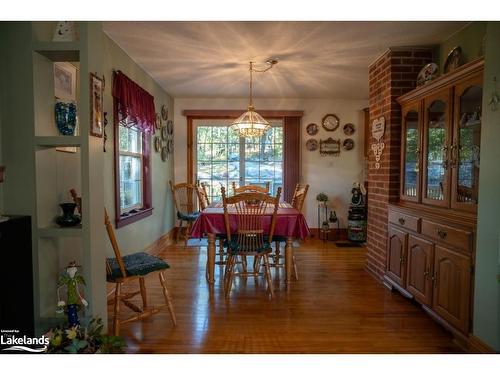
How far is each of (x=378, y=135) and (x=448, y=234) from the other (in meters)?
1.57

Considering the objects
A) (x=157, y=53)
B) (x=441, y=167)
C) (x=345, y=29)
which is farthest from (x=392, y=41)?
(x=157, y=53)

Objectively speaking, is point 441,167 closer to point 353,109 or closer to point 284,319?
point 284,319

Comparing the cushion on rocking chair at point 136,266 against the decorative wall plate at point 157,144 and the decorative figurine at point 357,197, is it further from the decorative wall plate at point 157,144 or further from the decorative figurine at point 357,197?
the decorative figurine at point 357,197

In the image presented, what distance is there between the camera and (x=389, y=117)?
3.35m

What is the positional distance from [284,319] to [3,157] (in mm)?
2116

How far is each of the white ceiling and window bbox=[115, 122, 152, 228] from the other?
85cm

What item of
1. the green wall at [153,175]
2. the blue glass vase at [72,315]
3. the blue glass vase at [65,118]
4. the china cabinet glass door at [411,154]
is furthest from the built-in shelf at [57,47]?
the china cabinet glass door at [411,154]

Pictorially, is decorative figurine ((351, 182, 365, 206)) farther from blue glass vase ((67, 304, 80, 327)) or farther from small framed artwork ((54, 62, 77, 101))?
blue glass vase ((67, 304, 80, 327))

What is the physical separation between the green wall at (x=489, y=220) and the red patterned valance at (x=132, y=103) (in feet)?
9.71

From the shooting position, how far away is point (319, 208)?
19.1 ft

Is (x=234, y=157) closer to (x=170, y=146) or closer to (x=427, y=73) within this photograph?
(x=170, y=146)

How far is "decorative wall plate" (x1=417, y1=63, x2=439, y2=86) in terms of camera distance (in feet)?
9.77

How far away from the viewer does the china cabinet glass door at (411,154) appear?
2939 mm

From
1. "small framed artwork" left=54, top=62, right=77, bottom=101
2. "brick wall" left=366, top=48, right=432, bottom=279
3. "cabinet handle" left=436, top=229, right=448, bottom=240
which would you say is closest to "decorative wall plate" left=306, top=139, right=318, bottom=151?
"brick wall" left=366, top=48, right=432, bottom=279
